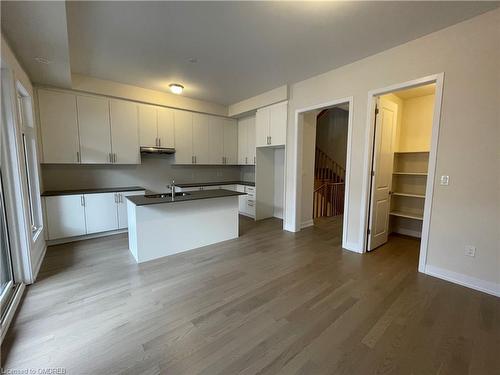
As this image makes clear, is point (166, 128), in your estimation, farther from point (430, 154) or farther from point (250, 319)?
point (430, 154)

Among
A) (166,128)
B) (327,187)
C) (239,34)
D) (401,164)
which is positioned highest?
(239,34)

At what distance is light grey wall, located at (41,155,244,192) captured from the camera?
4.05 metres

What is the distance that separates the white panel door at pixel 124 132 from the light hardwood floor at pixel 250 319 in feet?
6.69

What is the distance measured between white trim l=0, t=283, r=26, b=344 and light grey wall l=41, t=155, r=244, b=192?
7.61 feet

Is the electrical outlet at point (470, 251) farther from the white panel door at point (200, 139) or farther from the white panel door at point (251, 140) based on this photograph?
the white panel door at point (200, 139)

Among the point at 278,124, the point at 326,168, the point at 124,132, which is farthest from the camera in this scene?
the point at 326,168

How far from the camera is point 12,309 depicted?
1.98m

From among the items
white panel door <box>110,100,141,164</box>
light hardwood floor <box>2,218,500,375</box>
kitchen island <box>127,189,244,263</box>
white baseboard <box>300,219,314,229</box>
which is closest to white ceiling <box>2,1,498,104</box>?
white panel door <box>110,100,141,164</box>

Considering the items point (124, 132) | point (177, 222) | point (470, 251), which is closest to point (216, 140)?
point (124, 132)

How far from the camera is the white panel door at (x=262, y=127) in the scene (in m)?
4.74

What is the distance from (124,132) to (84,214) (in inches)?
66.7

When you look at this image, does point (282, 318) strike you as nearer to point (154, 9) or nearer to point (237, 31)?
point (237, 31)

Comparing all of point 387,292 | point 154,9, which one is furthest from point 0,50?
point 387,292

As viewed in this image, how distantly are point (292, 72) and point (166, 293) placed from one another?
3667mm
